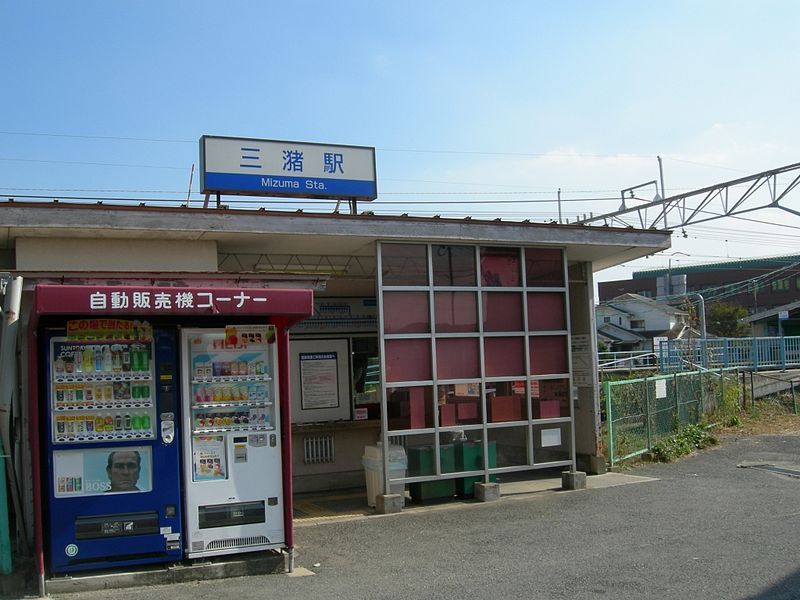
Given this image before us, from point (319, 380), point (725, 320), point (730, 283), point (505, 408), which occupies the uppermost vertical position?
point (730, 283)

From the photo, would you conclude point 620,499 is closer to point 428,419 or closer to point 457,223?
point 428,419

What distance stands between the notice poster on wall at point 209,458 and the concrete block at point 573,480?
19.4 feet

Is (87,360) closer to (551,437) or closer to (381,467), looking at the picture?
(381,467)

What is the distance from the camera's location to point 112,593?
265 inches

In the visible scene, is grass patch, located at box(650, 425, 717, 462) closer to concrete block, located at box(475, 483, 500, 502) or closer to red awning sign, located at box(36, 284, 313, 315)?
concrete block, located at box(475, 483, 500, 502)

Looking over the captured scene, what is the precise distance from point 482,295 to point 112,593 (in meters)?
6.44

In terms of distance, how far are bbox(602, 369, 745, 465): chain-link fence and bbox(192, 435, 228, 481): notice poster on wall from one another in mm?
7609

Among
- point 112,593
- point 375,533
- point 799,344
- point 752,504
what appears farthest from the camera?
point 799,344

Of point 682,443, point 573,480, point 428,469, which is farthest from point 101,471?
point 682,443

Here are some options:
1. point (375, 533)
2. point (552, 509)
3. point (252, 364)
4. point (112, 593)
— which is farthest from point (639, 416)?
point (112, 593)

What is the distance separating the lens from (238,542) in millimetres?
7418

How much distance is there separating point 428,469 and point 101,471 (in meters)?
4.87

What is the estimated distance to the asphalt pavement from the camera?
6668 millimetres

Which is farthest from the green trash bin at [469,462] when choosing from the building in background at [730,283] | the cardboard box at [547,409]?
the building in background at [730,283]
